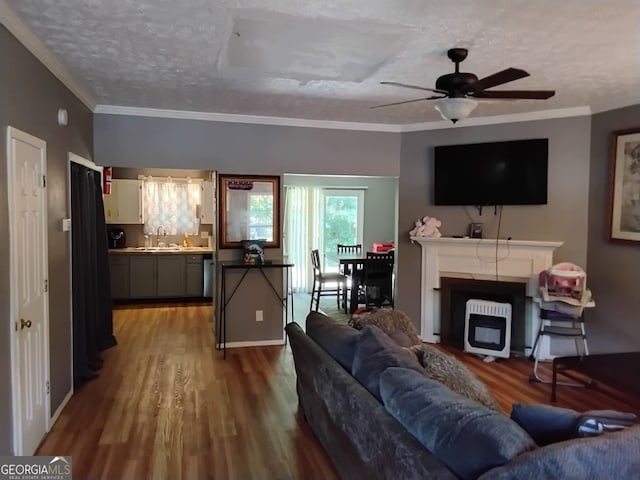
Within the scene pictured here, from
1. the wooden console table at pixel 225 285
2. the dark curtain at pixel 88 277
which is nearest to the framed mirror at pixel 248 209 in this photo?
the wooden console table at pixel 225 285

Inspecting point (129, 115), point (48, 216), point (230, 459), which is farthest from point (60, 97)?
point (230, 459)

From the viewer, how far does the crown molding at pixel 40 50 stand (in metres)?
2.46

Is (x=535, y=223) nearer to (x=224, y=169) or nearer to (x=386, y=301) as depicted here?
(x=386, y=301)

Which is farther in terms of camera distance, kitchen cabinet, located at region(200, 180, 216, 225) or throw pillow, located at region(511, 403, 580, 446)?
kitchen cabinet, located at region(200, 180, 216, 225)

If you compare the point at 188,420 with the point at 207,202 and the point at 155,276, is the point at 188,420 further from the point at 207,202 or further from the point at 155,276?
the point at 207,202

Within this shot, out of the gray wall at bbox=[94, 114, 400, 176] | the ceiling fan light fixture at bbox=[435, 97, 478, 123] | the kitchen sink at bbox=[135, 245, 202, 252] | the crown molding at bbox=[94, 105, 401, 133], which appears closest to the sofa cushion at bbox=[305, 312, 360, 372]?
the ceiling fan light fixture at bbox=[435, 97, 478, 123]

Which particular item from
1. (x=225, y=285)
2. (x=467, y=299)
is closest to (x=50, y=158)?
(x=225, y=285)

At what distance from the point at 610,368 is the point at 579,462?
2.68 metres

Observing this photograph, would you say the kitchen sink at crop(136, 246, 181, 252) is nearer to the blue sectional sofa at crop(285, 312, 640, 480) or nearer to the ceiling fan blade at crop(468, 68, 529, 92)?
the blue sectional sofa at crop(285, 312, 640, 480)

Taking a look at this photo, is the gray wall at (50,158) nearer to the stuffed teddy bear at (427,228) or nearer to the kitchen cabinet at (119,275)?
the kitchen cabinet at (119,275)

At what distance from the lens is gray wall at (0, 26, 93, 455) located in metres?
2.49

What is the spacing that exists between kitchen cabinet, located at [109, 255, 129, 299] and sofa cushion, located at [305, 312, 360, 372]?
499cm

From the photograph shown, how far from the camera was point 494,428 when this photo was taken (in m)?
1.52

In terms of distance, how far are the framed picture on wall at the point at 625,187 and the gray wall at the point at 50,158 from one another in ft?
16.0
